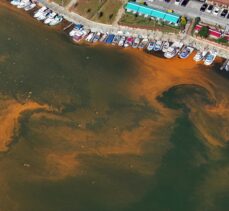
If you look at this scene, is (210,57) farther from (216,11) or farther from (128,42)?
(128,42)

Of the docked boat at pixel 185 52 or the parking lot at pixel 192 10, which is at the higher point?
the parking lot at pixel 192 10

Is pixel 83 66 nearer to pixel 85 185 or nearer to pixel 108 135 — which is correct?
pixel 108 135

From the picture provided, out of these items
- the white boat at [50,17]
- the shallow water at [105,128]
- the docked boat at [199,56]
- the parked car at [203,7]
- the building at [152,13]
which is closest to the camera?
the shallow water at [105,128]

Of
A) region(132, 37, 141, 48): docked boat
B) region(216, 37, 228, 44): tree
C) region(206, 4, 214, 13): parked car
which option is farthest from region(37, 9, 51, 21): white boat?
region(216, 37, 228, 44): tree

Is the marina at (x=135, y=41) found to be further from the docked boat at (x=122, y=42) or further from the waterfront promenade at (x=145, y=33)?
the waterfront promenade at (x=145, y=33)

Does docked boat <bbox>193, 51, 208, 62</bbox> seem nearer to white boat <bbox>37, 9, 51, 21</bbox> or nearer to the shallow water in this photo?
the shallow water

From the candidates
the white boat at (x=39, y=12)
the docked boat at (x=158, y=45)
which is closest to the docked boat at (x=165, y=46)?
the docked boat at (x=158, y=45)

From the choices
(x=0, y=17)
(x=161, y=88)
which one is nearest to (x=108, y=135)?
(x=161, y=88)
